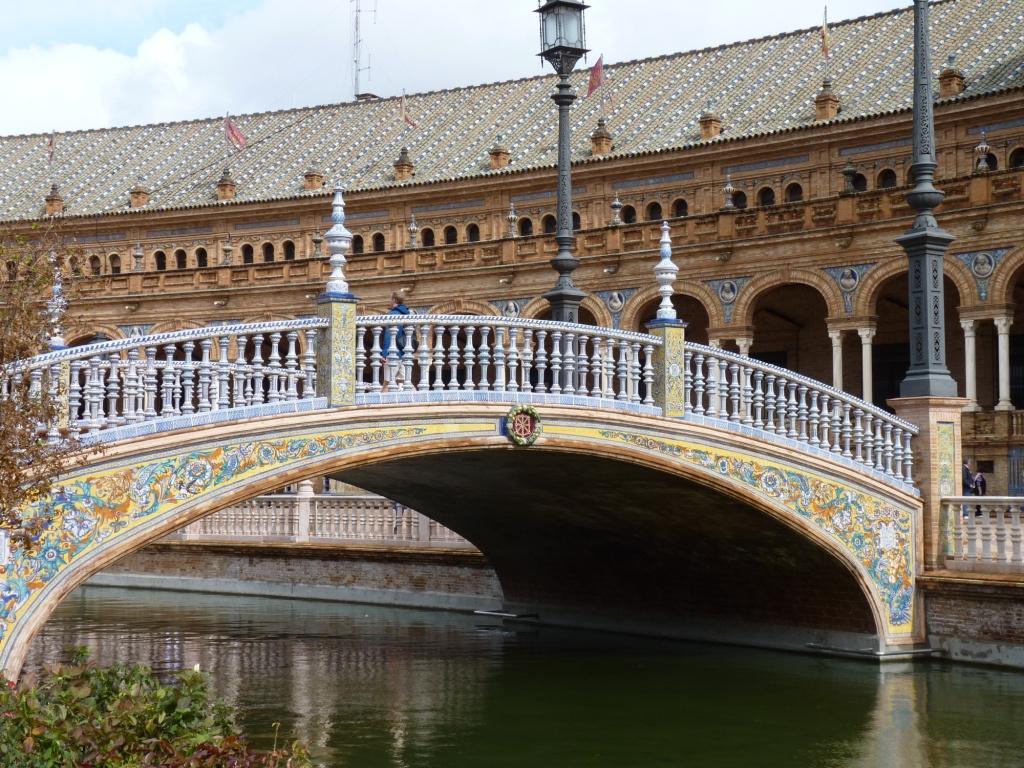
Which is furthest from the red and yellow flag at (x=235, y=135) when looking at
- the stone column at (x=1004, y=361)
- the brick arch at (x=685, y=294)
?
the stone column at (x=1004, y=361)

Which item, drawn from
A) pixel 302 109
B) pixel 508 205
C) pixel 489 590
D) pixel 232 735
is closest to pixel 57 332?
pixel 232 735

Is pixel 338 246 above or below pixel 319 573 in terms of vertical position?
above

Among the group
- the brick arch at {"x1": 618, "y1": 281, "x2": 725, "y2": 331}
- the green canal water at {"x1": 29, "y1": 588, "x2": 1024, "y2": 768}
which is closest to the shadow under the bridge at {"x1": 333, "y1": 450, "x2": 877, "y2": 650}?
the green canal water at {"x1": 29, "y1": 588, "x2": 1024, "y2": 768}

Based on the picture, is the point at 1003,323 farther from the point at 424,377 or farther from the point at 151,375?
the point at 151,375

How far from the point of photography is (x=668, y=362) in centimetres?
1382

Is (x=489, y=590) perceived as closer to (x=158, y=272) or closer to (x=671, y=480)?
(x=671, y=480)

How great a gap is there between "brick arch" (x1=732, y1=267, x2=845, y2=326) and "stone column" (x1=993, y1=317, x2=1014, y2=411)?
11.6 ft

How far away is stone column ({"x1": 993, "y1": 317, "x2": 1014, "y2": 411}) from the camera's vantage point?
27469 mm

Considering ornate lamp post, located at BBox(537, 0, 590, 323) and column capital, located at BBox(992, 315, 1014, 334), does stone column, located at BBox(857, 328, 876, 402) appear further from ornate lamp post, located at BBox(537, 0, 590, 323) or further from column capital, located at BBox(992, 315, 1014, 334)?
ornate lamp post, located at BBox(537, 0, 590, 323)

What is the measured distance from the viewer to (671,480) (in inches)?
562

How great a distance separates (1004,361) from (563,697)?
644 inches

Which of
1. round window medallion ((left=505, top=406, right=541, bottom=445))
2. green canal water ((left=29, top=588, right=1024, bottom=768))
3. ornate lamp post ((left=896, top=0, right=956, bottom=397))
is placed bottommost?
green canal water ((left=29, top=588, right=1024, bottom=768))

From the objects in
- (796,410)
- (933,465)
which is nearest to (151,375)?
(796,410)

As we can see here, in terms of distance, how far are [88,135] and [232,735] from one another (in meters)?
46.5
